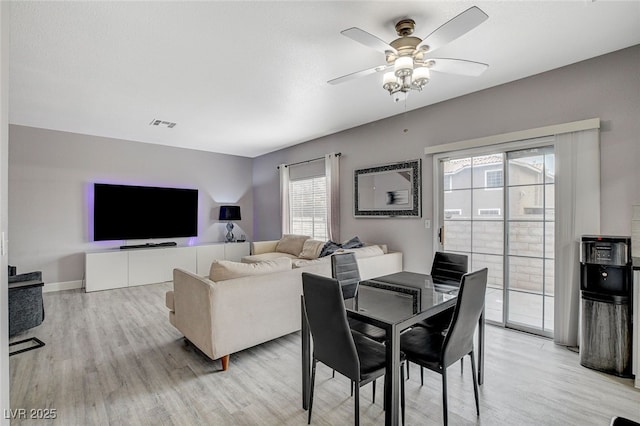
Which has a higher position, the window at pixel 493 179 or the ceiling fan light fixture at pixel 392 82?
the ceiling fan light fixture at pixel 392 82

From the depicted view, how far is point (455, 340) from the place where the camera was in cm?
181

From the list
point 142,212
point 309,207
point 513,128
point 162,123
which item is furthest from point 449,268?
point 142,212

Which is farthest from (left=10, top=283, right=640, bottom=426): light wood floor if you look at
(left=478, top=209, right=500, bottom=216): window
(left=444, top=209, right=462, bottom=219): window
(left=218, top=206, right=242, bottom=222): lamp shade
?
(left=218, top=206, right=242, bottom=222): lamp shade

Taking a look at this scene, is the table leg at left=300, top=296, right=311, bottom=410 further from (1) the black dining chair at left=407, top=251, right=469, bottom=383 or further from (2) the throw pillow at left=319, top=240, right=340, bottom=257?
(2) the throw pillow at left=319, top=240, right=340, bottom=257

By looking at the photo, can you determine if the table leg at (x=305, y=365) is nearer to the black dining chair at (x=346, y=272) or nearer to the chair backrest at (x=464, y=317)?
the black dining chair at (x=346, y=272)

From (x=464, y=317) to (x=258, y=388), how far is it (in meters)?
1.61

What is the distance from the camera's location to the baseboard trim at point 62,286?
5.05 meters

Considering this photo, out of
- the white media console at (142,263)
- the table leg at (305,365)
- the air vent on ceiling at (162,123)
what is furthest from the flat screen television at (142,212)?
the table leg at (305,365)

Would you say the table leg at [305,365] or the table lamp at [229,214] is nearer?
the table leg at [305,365]

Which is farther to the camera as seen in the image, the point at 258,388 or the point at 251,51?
the point at 251,51

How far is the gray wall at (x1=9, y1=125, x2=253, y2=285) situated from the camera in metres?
4.83

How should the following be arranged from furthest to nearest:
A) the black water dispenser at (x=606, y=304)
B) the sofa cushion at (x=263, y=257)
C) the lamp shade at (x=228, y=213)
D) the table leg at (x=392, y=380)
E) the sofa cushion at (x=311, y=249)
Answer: the lamp shade at (x=228, y=213) → the sofa cushion at (x=263, y=257) → the sofa cushion at (x=311, y=249) → the black water dispenser at (x=606, y=304) → the table leg at (x=392, y=380)

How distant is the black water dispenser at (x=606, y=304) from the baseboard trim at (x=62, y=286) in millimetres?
7041

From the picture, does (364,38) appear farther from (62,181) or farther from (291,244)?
(62,181)
